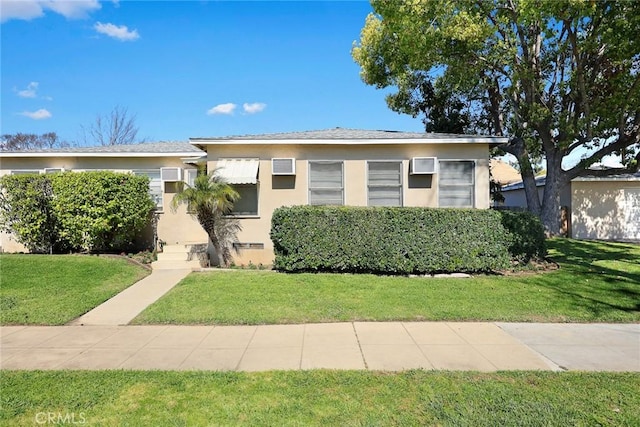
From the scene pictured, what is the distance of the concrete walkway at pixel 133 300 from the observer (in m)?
6.06

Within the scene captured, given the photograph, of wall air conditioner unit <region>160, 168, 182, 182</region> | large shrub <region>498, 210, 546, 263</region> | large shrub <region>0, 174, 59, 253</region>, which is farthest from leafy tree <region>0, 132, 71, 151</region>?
large shrub <region>498, 210, 546, 263</region>

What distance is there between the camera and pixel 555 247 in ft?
40.7

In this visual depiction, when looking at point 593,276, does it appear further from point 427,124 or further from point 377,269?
point 427,124

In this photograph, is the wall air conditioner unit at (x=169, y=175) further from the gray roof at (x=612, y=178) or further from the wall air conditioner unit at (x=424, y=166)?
the gray roof at (x=612, y=178)

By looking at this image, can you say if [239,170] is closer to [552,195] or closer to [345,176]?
[345,176]

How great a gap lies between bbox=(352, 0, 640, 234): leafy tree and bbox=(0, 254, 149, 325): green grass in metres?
12.0

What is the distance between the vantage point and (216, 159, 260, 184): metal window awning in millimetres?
9734

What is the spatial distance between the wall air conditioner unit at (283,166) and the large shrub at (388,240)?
1.57 meters

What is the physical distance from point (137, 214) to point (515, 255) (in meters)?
10.5

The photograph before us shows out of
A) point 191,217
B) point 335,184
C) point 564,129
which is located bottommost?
point 191,217

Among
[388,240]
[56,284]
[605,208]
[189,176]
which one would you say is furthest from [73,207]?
[605,208]

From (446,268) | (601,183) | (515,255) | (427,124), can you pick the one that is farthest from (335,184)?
(601,183)
